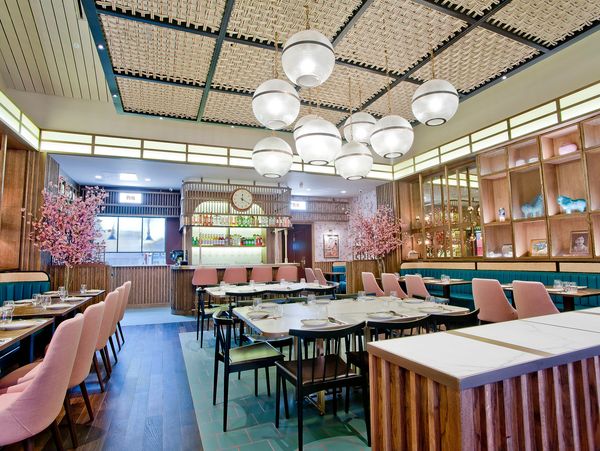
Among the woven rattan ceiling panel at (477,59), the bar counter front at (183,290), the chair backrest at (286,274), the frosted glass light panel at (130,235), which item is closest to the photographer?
the woven rattan ceiling panel at (477,59)

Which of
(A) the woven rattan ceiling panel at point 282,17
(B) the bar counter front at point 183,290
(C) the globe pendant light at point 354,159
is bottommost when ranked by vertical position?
(B) the bar counter front at point 183,290

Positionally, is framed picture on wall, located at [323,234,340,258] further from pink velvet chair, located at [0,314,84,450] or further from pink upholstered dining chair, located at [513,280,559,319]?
pink velvet chair, located at [0,314,84,450]

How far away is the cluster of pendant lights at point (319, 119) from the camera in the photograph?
2.63 m

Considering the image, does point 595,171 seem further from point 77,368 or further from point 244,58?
point 77,368

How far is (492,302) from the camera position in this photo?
4309 millimetres

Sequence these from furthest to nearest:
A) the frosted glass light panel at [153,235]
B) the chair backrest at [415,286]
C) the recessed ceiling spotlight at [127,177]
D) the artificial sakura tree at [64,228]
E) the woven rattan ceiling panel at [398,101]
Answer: the frosted glass light panel at [153,235]
the recessed ceiling spotlight at [127,177]
the artificial sakura tree at [64,228]
the chair backrest at [415,286]
the woven rattan ceiling panel at [398,101]

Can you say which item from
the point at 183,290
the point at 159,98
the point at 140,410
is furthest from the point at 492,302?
the point at 183,290

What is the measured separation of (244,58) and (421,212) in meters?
6.06

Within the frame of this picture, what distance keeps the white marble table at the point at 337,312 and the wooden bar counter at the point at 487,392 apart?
1222 millimetres

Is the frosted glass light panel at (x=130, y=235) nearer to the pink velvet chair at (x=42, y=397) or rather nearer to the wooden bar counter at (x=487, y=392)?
the pink velvet chair at (x=42, y=397)

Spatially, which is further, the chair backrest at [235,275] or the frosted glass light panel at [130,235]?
the frosted glass light panel at [130,235]

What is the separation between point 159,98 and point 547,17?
204 inches

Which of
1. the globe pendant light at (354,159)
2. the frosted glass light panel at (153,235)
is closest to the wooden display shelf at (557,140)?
the globe pendant light at (354,159)

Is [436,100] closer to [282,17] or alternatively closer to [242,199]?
[282,17]
